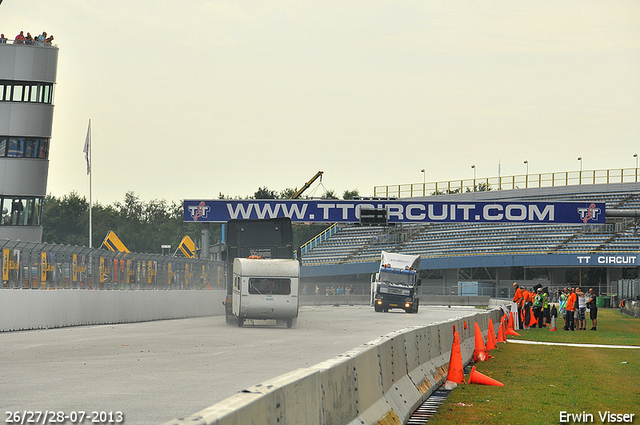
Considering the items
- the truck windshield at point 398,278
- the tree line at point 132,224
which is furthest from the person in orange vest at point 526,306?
the tree line at point 132,224

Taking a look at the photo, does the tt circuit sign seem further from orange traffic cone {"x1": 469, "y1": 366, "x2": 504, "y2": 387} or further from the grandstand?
orange traffic cone {"x1": 469, "y1": 366, "x2": 504, "y2": 387}

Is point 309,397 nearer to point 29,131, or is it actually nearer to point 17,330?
point 17,330

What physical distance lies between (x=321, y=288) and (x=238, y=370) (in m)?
59.0

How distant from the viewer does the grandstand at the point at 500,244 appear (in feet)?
233

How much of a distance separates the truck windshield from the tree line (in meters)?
62.7

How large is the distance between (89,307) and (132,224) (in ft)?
371

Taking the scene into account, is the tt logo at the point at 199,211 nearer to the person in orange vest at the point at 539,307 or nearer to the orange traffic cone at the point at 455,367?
the person in orange vest at the point at 539,307

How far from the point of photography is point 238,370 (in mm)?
14188

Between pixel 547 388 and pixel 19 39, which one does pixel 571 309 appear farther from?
pixel 19 39

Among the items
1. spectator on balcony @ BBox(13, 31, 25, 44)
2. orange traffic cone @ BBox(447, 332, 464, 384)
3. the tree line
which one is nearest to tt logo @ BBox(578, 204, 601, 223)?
spectator on balcony @ BBox(13, 31, 25, 44)

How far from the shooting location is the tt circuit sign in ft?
169

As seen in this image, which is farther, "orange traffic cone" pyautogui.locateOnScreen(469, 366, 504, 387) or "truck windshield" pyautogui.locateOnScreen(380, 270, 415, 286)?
"truck windshield" pyautogui.locateOnScreen(380, 270, 415, 286)

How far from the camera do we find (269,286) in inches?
1123

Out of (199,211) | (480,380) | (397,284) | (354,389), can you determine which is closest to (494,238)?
(397,284)
